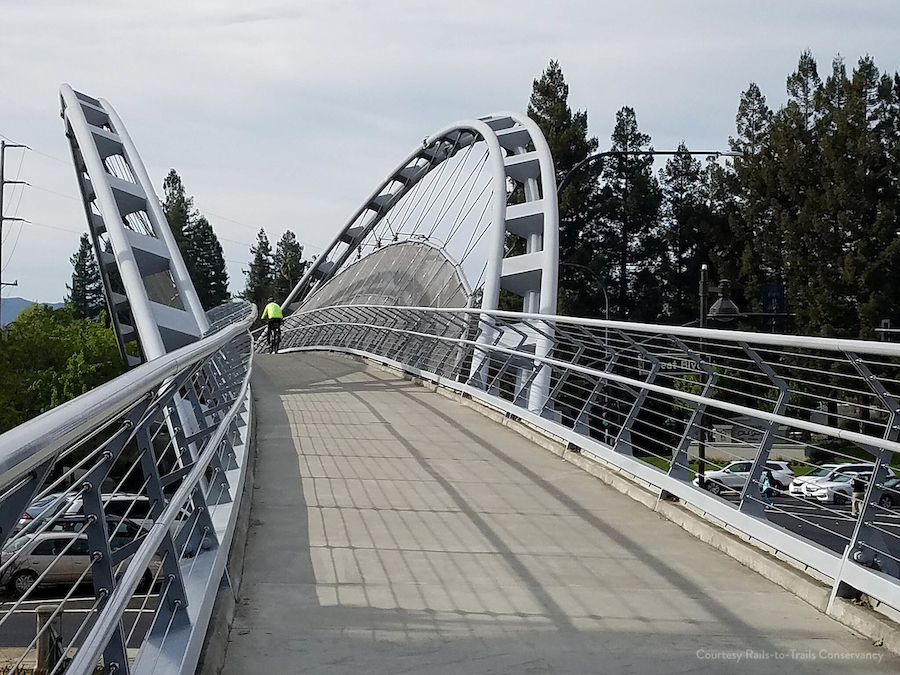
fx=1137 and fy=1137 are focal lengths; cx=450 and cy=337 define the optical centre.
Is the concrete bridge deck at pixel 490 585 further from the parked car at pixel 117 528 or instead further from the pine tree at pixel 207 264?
the pine tree at pixel 207 264

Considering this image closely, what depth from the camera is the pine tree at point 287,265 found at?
137m

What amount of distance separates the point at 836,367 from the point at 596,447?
33309 millimetres

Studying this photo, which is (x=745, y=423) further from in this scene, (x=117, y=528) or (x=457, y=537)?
(x=117, y=528)

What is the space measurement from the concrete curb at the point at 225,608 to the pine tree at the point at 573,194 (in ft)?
163

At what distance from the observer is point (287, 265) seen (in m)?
137

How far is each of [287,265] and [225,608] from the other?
13382cm

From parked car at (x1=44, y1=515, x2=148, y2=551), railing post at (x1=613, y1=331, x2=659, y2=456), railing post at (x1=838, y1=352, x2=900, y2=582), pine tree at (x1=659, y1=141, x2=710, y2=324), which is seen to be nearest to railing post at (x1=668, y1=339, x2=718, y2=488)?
railing post at (x1=613, y1=331, x2=659, y2=456)

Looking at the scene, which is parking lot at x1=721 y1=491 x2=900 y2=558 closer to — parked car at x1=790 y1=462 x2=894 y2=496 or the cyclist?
parked car at x1=790 y1=462 x2=894 y2=496

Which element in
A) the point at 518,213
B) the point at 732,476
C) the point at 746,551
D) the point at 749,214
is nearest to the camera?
the point at 746,551

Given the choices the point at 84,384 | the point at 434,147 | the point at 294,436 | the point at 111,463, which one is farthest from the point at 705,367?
the point at 84,384

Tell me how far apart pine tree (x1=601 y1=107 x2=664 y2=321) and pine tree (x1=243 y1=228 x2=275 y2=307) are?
276ft

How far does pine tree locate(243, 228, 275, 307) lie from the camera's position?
14300 cm

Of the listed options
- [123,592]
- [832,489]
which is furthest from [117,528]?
[832,489]

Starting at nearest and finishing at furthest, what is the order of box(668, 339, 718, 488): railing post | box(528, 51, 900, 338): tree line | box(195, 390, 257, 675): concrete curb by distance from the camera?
box(195, 390, 257, 675): concrete curb
box(668, 339, 718, 488): railing post
box(528, 51, 900, 338): tree line
